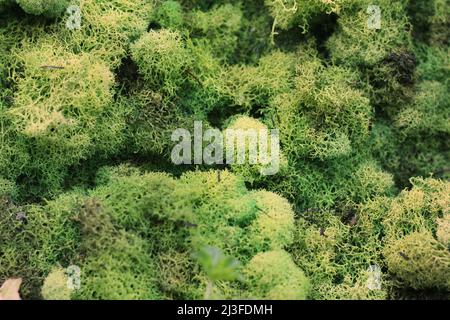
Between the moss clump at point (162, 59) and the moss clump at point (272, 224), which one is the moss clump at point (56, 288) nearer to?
the moss clump at point (272, 224)

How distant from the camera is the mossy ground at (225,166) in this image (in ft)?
6.55

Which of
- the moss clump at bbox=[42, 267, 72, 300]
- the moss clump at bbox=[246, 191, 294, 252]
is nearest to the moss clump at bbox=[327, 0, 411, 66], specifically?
the moss clump at bbox=[246, 191, 294, 252]

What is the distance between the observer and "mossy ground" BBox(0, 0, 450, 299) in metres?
2.00

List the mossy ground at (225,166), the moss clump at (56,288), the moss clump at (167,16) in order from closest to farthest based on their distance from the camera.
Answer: the moss clump at (56,288), the mossy ground at (225,166), the moss clump at (167,16)

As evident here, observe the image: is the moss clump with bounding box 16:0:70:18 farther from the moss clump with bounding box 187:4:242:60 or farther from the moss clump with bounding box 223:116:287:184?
the moss clump with bounding box 223:116:287:184

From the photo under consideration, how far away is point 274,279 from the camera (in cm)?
196

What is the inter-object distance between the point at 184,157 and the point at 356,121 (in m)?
0.68

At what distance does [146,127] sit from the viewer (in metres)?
2.23

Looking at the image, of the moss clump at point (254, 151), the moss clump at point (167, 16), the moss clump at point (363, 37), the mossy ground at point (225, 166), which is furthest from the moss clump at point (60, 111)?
the moss clump at point (363, 37)

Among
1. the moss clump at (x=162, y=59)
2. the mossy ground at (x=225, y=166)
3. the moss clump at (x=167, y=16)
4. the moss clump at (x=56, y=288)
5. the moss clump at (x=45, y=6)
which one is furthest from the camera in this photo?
the moss clump at (x=167, y=16)
